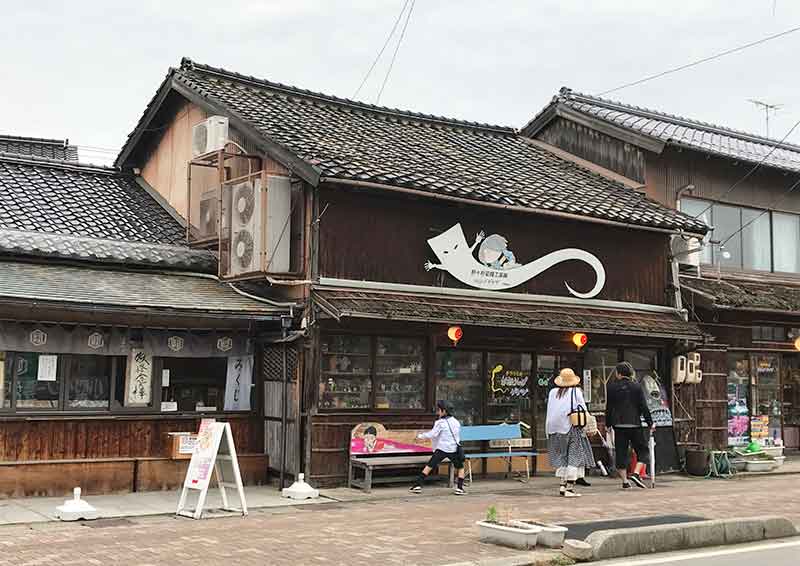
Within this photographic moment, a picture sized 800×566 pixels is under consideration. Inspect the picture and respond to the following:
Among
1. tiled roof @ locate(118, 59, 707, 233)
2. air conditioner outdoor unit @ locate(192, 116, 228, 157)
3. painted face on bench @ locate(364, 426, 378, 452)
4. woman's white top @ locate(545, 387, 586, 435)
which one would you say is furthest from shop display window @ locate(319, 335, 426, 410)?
air conditioner outdoor unit @ locate(192, 116, 228, 157)

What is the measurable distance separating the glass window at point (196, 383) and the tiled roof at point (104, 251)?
6.17ft

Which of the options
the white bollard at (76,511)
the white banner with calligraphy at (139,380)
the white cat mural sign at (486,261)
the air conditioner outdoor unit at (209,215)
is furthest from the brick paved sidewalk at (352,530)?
the air conditioner outdoor unit at (209,215)

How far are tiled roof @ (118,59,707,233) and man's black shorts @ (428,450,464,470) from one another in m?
4.37

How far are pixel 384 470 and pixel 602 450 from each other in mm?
5172

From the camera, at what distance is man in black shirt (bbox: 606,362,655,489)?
17188 millimetres

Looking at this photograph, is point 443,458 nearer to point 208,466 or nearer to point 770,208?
point 208,466

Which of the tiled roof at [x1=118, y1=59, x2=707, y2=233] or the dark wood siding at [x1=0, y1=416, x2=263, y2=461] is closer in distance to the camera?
the dark wood siding at [x1=0, y1=416, x2=263, y2=461]

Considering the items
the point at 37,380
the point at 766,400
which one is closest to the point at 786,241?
the point at 766,400

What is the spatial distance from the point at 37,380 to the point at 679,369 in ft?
40.3

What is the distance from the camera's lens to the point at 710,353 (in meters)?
21.0

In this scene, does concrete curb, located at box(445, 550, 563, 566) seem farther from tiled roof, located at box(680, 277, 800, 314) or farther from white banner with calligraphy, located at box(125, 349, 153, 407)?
tiled roof, located at box(680, 277, 800, 314)

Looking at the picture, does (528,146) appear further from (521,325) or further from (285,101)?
(521,325)

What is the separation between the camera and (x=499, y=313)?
57.5 feet

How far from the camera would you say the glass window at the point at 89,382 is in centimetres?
Answer: 1554
